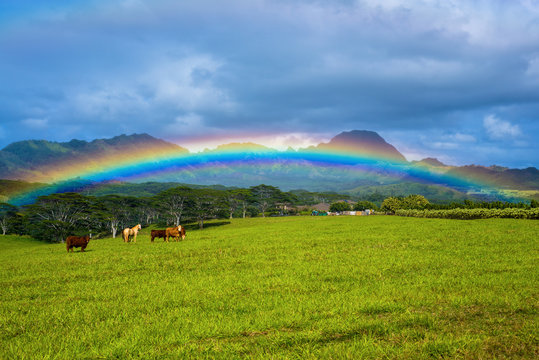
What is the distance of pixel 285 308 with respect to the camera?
827 cm

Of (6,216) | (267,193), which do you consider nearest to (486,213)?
(267,193)

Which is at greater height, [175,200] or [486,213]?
[175,200]

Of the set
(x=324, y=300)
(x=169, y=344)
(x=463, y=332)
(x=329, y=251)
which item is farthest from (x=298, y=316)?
(x=329, y=251)

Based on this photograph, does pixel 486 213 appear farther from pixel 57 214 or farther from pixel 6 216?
pixel 6 216

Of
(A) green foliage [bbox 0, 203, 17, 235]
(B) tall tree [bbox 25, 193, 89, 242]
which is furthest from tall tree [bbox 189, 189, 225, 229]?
(A) green foliage [bbox 0, 203, 17, 235]

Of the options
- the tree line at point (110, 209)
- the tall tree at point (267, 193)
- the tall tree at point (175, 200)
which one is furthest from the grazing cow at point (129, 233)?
the tall tree at point (267, 193)

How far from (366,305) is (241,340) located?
12.3 ft

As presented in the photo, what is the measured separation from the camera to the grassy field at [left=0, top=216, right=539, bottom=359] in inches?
245

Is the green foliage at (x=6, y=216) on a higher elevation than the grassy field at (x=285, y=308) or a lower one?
lower

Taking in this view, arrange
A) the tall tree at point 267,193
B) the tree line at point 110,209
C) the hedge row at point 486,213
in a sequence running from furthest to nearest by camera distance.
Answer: the tall tree at point 267,193, the tree line at point 110,209, the hedge row at point 486,213

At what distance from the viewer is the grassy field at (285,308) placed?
623 cm

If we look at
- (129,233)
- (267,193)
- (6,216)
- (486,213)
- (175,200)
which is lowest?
(6,216)

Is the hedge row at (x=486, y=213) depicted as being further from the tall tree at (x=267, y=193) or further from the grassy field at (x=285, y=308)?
the tall tree at (x=267, y=193)

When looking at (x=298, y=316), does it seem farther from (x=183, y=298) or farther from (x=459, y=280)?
(x=459, y=280)
